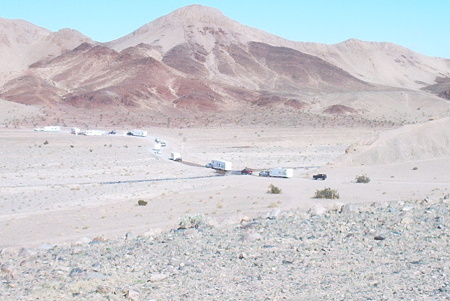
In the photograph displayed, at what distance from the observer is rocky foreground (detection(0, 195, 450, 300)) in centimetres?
891

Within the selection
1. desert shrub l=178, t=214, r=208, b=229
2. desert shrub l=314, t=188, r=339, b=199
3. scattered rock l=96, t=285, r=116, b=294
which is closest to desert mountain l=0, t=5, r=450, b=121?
desert shrub l=314, t=188, r=339, b=199

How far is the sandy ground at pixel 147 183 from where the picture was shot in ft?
74.1

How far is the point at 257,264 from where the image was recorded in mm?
10406

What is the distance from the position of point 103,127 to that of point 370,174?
53361 millimetres

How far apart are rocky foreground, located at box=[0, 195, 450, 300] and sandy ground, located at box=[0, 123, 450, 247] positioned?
13.5 ft

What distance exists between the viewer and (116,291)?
9.03 meters

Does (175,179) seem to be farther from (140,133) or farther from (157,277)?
(140,133)

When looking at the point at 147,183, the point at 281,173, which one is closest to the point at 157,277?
the point at 147,183

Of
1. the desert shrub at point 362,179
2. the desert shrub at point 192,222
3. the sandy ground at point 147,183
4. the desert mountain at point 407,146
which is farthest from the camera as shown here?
the desert mountain at point 407,146

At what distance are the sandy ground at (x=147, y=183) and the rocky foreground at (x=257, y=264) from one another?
4129 mm

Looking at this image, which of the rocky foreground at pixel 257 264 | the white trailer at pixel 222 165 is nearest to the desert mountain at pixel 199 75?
the white trailer at pixel 222 165

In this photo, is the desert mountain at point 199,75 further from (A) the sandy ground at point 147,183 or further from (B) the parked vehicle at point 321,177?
(B) the parked vehicle at point 321,177

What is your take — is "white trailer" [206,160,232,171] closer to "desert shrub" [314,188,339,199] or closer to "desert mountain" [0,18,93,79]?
"desert shrub" [314,188,339,199]

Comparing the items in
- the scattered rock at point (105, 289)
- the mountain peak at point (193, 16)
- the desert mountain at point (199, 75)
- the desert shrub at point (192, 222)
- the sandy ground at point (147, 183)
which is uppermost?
the mountain peak at point (193, 16)
